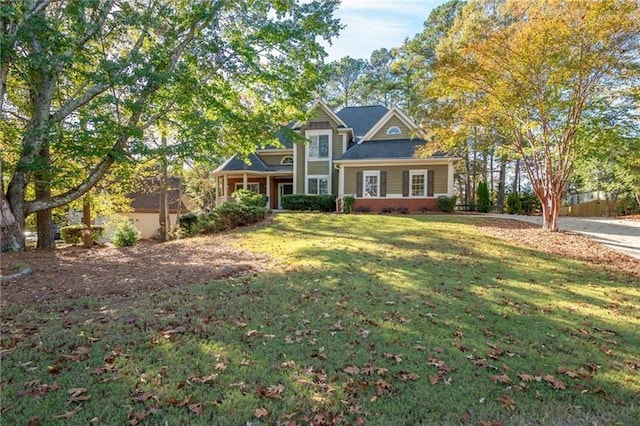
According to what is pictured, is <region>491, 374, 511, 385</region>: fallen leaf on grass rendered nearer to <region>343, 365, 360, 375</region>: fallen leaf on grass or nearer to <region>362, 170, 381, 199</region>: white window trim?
<region>343, 365, 360, 375</region>: fallen leaf on grass

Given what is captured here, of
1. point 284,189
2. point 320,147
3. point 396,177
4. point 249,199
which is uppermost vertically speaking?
point 320,147

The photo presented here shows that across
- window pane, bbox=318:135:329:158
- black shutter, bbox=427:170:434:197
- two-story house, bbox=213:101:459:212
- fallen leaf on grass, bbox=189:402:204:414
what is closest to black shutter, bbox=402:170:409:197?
two-story house, bbox=213:101:459:212

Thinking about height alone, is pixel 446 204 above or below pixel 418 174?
below

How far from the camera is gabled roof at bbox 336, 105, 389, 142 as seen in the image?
2444 cm

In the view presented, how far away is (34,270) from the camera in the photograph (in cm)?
757

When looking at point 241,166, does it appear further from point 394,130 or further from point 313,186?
point 394,130

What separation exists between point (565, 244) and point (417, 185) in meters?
9.98

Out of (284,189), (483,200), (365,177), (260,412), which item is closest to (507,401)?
(260,412)

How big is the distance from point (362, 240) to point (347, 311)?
5.90 metres

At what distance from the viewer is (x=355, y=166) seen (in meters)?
20.7

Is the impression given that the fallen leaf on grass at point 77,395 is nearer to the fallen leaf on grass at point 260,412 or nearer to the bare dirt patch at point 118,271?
the fallen leaf on grass at point 260,412

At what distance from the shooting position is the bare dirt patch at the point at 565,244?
862 cm

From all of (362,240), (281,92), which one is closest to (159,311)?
(362,240)

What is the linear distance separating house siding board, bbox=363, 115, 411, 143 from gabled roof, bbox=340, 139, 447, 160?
296 millimetres
